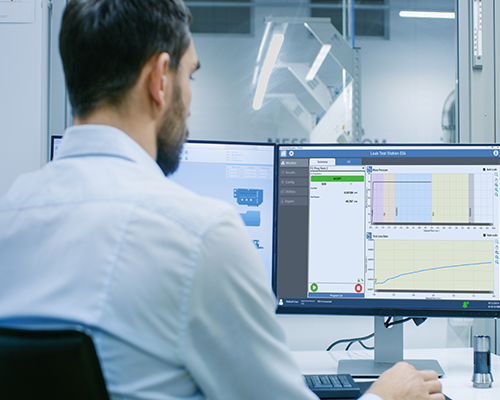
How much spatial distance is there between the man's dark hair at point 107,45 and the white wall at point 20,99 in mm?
755

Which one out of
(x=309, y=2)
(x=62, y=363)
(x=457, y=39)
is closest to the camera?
(x=62, y=363)

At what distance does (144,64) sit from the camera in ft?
1.90

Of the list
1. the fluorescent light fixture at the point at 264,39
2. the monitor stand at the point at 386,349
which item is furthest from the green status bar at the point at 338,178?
the fluorescent light fixture at the point at 264,39

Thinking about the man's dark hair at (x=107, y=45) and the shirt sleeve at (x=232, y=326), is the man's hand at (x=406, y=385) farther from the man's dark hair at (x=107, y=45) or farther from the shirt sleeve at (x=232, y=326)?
the man's dark hair at (x=107, y=45)

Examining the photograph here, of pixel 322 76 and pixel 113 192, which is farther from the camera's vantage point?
pixel 322 76

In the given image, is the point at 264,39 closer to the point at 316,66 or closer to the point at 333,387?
the point at 316,66

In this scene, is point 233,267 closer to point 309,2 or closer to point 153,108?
point 153,108

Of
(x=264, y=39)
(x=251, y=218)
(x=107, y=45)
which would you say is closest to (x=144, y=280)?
(x=107, y=45)

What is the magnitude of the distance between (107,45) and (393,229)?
2.44 feet

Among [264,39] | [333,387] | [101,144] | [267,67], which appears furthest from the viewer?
[264,39]

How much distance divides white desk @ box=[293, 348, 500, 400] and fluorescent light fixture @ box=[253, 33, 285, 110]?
127 centimetres

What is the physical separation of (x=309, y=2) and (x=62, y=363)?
2597 mm

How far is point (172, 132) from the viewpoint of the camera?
2.14 feet

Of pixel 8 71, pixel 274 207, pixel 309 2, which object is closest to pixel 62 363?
pixel 274 207
